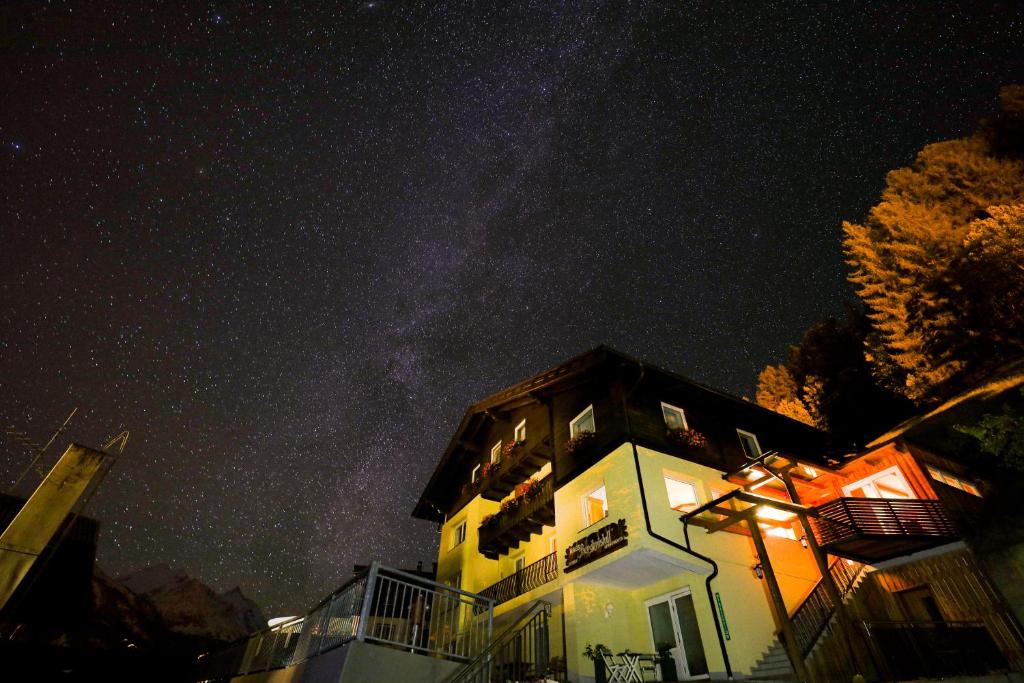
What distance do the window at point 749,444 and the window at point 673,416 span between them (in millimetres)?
3119

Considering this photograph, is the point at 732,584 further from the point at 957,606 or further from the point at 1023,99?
the point at 1023,99

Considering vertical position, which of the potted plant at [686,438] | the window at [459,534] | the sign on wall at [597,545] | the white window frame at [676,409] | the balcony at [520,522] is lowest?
the sign on wall at [597,545]

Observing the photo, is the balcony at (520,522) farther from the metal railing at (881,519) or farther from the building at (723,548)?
the metal railing at (881,519)

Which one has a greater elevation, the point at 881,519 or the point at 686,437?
the point at 686,437

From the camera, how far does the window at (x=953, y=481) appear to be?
16.1m

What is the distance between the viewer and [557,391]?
68.4 ft

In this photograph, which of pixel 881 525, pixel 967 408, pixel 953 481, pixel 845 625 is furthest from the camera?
pixel 967 408

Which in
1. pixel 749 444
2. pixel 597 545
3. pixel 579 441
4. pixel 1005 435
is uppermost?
pixel 749 444

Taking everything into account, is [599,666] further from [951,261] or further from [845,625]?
[951,261]

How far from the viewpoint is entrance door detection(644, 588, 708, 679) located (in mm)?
13219

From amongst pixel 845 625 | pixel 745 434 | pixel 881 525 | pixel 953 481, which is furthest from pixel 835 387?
pixel 845 625

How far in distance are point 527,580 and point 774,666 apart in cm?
845

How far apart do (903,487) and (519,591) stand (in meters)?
14.1

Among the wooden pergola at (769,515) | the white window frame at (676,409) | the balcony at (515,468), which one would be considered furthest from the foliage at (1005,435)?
the balcony at (515,468)
